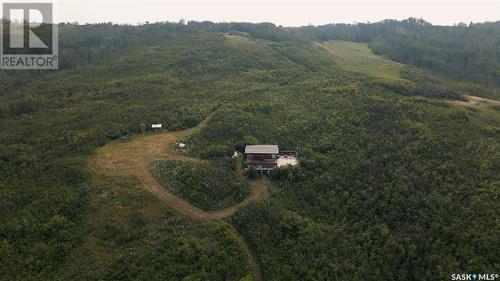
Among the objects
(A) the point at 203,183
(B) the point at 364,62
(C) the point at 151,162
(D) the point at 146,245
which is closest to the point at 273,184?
(A) the point at 203,183

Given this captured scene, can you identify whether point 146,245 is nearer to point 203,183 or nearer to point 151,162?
point 203,183

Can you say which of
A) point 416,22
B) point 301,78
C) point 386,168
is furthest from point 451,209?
point 416,22

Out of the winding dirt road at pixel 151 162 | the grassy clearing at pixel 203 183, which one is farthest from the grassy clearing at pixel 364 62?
the grassy clearing at pixel 203 183

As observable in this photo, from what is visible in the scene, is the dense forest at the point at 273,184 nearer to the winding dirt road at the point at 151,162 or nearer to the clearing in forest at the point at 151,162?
the winding dirt road at the point at 151,162

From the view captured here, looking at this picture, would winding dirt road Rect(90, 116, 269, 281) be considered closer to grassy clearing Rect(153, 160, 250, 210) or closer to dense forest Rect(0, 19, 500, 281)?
grassy clearing Rect(153, 160, 250, 210)

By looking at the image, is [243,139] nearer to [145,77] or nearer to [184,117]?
[184,117]

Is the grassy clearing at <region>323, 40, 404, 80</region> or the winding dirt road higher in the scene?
the grassy clearing at <region>323, 40, 404, 80</region>

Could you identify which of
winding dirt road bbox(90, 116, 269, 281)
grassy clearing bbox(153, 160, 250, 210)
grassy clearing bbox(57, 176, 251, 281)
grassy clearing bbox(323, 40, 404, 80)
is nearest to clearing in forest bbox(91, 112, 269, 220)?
winding dirt road bbox(90, 116, 269, 281)
